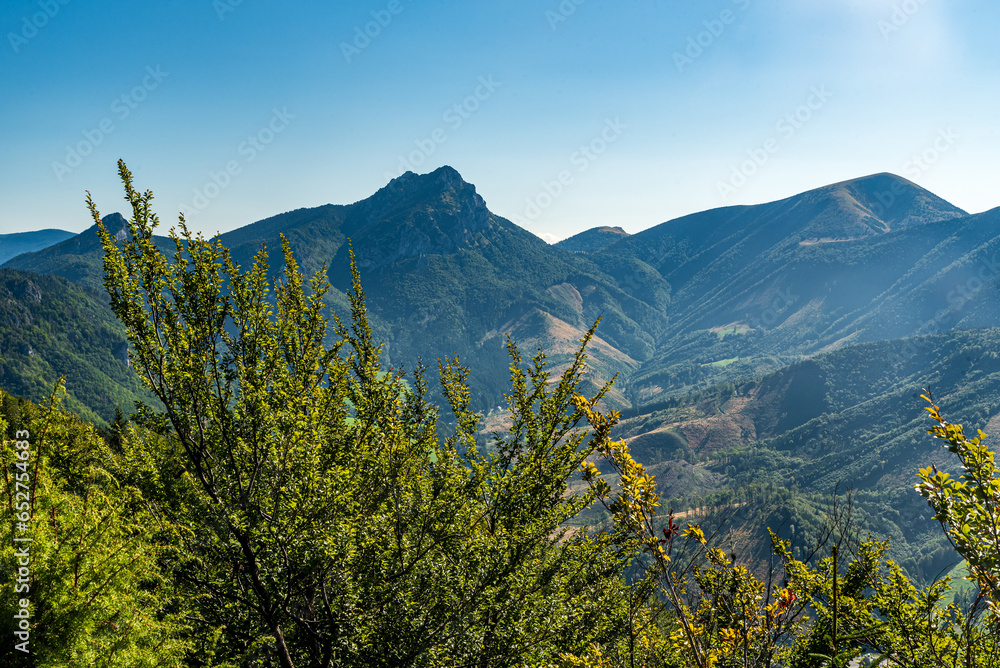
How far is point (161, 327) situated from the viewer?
26.1 ft

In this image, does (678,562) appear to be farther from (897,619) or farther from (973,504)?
(897,619)

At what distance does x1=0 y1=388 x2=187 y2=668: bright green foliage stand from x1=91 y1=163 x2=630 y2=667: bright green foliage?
2.84 ft

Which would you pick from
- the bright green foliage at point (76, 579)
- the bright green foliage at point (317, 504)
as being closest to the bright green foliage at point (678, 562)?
the bright green foliage at point (317, 504)

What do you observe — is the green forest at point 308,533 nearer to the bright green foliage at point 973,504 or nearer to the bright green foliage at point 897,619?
the bright green foliage at point 897,619

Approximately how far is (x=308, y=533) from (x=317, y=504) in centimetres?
54

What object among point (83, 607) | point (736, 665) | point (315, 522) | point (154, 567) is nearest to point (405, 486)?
point (315, 522)

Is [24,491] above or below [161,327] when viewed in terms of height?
below

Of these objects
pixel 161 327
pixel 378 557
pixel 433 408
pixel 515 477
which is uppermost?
pixel 161 327

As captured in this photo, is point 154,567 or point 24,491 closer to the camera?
point 24,491

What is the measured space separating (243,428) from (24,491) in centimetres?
284

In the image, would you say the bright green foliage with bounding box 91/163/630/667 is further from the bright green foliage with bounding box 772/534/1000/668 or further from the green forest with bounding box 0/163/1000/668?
the bright green foliage with bounding box 772/534/1000/668

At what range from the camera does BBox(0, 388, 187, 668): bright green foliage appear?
654 centimetres

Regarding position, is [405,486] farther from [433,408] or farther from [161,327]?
[161,327]

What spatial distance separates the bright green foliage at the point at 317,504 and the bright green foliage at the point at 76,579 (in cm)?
86
